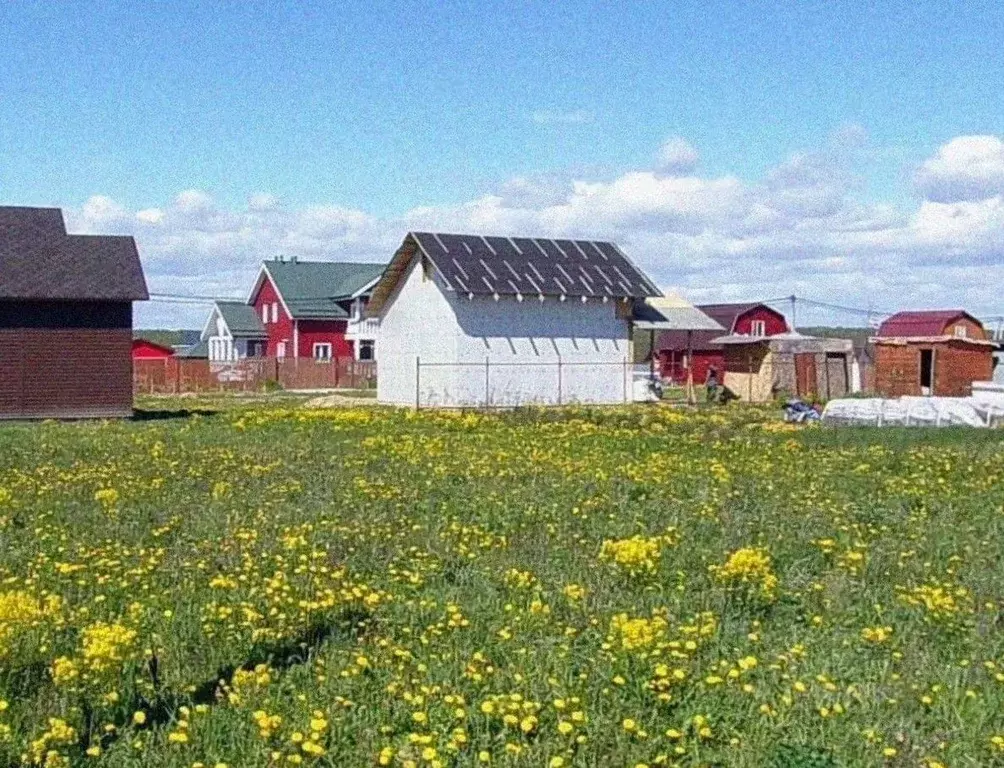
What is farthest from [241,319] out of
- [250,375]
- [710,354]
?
[710,354]

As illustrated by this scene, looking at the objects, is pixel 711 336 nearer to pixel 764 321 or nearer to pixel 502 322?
pixel 764 321

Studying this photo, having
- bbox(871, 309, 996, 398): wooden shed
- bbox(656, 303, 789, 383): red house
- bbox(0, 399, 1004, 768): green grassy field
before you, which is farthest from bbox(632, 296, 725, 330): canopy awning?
bbox(0, 399, 1004, 768): green grassy field

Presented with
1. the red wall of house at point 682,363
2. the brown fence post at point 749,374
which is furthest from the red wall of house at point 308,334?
the brown fence post at point 749,374

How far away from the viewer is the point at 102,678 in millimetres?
6125

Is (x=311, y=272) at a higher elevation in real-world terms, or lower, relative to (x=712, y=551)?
higher

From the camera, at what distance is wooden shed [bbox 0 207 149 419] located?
3344 centimetres

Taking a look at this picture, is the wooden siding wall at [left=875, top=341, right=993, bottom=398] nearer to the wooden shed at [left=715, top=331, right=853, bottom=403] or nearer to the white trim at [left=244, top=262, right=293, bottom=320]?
the wooden shed at [left=715, top=331, right=853, bottom=403]

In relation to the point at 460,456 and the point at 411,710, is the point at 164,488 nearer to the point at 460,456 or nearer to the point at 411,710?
the point at 460,456

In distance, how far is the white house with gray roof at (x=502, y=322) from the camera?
1612 inches

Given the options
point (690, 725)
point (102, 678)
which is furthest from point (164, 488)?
point (690, 725)

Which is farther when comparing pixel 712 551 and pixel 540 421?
pixel 540 421

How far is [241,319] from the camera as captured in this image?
3157 inches

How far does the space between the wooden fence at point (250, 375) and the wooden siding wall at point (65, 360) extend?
2476cm

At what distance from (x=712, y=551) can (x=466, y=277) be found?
1227 inches
